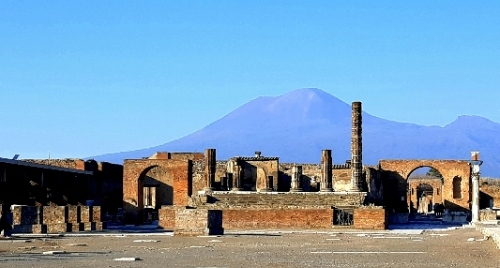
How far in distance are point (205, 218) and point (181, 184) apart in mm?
21333

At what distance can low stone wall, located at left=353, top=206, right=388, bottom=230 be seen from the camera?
3791 centimetres

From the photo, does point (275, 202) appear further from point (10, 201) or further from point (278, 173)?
point (278, 173)

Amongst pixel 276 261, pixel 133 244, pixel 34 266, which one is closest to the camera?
pixel 34 266

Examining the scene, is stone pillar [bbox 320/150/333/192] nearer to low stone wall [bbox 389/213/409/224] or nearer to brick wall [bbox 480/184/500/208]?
low stone wall [bbox 389/213/409/224]

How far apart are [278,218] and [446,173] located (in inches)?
915

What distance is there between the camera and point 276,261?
1852 cm

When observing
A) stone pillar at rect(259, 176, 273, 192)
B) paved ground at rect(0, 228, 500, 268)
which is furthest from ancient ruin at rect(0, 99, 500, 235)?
paved ground at rect(0, 228, 500, 268)

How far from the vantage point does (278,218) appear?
128ft

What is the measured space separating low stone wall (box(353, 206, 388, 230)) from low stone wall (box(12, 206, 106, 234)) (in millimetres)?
10034

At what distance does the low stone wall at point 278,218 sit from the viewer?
38.7m

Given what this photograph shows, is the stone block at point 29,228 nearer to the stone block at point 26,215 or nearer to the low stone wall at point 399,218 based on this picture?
the stone block at point 26,215

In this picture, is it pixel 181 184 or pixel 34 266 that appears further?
pixel 181 184

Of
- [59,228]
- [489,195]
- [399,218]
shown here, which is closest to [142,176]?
[399,218]

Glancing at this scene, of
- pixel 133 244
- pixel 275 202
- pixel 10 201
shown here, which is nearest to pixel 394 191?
pixel 275 202
